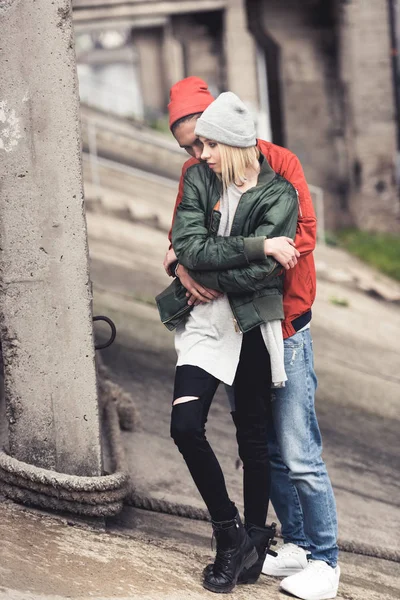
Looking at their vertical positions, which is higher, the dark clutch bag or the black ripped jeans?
the dark clutch bag

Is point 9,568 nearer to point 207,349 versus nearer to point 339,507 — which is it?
point 207,349

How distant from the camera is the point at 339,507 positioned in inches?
210

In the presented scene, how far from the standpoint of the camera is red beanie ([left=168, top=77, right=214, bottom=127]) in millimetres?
4074

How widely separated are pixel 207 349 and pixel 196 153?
0.80 m

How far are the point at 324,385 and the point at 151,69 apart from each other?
2276cm

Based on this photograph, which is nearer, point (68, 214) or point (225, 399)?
point (68, 214)

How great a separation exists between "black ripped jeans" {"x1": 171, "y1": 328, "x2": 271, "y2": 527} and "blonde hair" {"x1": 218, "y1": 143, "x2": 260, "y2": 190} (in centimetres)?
58

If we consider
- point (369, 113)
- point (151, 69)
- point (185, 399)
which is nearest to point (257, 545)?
point (185, 399)

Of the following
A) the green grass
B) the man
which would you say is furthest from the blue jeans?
the green grass

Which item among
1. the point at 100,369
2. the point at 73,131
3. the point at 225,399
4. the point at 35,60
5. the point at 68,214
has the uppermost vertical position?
the point at 35,60

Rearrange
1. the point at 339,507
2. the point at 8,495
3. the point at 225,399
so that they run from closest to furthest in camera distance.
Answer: the point at 8,495
the point at 339,507
the point at 225,399

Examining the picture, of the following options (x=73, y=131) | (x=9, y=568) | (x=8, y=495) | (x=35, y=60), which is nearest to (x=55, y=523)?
(x=8, y=495)

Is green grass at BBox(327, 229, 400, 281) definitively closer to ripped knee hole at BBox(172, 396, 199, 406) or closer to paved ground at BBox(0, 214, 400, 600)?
paved ground at BBox(0, 214, 400, 600)

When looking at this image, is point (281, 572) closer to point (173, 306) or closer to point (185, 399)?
point (185, 399)
